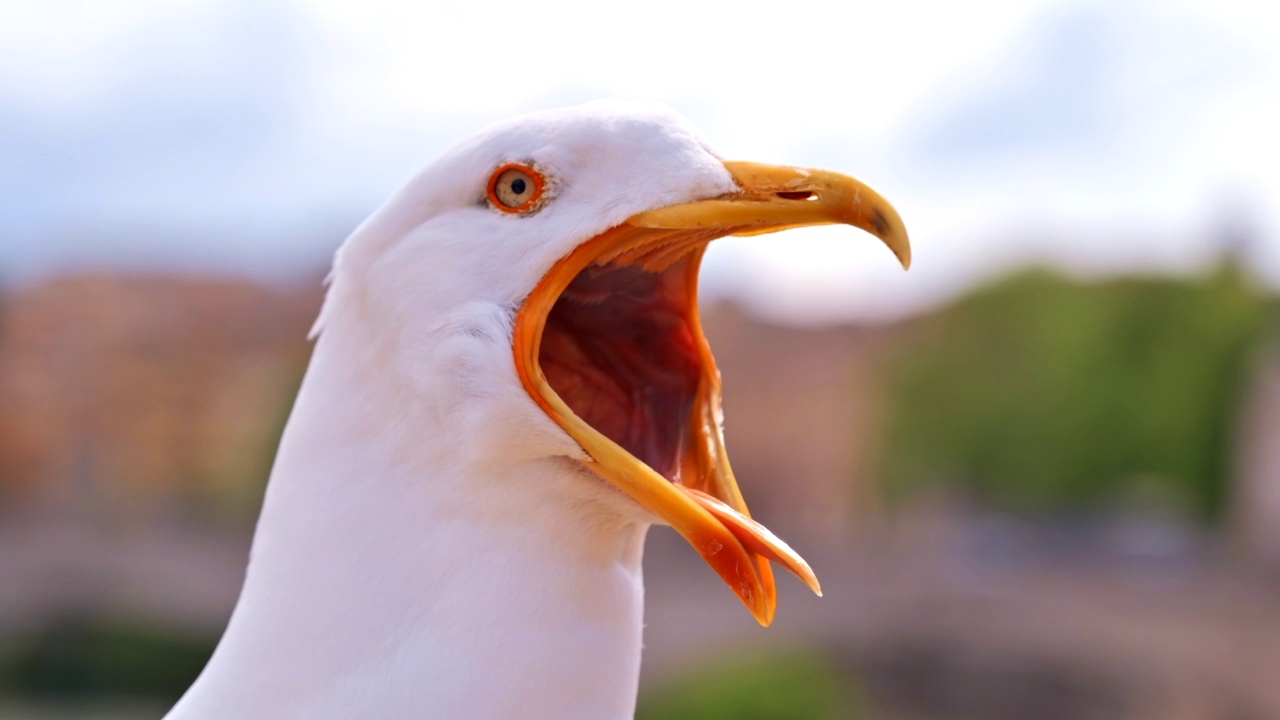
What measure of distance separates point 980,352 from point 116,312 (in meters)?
18.5

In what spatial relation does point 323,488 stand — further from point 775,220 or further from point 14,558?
point 14,558

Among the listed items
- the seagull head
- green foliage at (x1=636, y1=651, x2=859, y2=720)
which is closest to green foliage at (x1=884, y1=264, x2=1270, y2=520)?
green foliage at (x1=636, y1=651, x2=859, y2=720)

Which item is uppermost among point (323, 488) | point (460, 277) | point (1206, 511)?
point (460, 277)

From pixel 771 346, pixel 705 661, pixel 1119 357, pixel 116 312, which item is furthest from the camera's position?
pixel 1119 357

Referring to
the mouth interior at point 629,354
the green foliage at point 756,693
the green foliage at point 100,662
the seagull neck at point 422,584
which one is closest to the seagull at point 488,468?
the seagull neck at point 422,584

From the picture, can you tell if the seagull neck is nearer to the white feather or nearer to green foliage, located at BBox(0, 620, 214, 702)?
the white feather

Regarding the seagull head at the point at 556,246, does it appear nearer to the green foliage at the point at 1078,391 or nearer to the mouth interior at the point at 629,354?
the mouth interior at the point at 629,354

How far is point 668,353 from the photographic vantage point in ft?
6.30

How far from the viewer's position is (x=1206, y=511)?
27234 mm

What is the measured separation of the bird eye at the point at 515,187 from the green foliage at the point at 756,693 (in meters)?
10.7

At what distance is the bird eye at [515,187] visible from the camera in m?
1.64

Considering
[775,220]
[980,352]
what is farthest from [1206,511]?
[775,220]

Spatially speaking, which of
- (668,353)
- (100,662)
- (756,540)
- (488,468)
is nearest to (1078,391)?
(100,662)

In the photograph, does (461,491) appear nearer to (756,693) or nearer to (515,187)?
→ (515,187)
